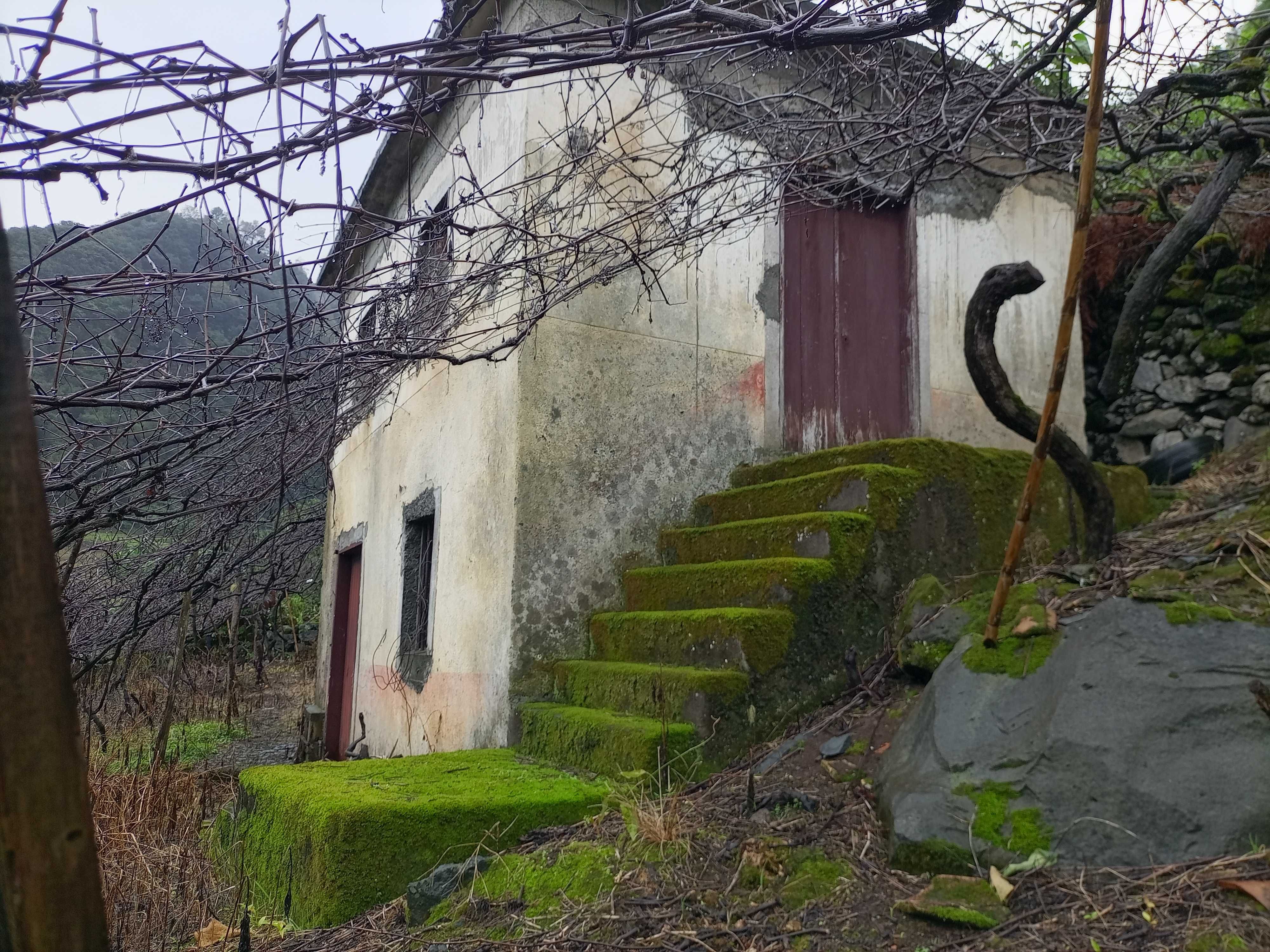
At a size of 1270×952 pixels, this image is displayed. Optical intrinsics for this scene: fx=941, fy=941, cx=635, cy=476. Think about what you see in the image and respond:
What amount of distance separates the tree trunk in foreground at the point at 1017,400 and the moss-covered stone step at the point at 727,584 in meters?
0.99

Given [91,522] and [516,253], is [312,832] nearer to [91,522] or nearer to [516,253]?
[91,522]

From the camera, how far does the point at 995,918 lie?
2.22 metres

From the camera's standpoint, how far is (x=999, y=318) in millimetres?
6363

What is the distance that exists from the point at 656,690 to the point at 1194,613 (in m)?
1.93

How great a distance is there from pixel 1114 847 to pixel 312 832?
2531 millimetres

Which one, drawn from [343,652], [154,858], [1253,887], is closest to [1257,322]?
[1253,887]

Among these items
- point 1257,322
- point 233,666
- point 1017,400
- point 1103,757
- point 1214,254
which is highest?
point 1214,254

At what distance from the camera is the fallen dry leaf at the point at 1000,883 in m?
2.28

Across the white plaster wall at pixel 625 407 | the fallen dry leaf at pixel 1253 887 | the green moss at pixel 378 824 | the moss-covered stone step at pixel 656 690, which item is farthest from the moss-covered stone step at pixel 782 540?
the fallen dry leaf at pixel 1253 887

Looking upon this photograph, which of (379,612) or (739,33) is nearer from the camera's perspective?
(739,33)


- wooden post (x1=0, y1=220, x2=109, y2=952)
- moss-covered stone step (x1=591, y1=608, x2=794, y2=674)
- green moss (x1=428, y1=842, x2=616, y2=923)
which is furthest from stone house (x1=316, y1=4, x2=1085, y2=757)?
wooden post (x1=0, y1=220, x2=109, y2=952)

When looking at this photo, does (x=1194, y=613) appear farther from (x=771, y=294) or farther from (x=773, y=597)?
(x=771, y=294)

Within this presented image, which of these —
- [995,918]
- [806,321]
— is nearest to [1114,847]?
[995,918]

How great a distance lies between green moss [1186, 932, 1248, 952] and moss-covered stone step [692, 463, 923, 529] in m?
2.30
